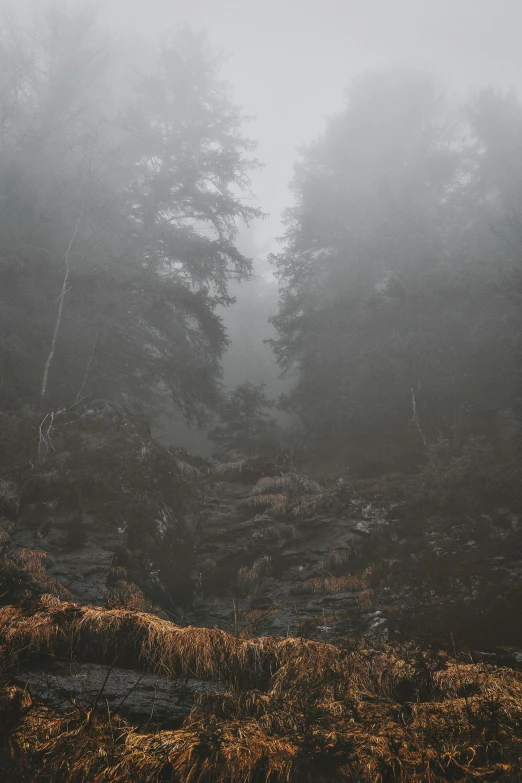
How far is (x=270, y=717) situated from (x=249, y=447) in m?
12.3

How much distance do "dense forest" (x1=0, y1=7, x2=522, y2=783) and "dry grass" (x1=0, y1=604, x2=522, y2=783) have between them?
2 cm

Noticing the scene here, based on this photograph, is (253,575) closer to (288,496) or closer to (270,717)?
(288,496)

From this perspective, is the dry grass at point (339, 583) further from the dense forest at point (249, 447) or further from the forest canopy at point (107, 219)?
the forest canopy at point (107, 219)

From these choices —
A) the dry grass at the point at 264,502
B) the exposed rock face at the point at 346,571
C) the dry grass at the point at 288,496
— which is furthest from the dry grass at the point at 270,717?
the dry grass at the point at 264,502

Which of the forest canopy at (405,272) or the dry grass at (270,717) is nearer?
the dry grass at (270,717)

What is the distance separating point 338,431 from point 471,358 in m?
5.19

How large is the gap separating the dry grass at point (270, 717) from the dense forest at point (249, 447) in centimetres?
2

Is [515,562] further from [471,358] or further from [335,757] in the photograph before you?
[471,358]

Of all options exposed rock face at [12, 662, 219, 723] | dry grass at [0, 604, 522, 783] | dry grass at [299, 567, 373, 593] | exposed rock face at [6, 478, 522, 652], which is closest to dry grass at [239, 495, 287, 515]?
exposed rock face at [6, 478, 522, 652]

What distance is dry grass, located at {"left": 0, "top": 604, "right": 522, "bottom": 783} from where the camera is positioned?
2.35 meters

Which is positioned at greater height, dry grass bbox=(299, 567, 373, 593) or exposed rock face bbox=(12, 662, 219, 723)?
exposed rock face bbox=(12, 662, 219, 723)

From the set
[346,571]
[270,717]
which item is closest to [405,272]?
[346,571]

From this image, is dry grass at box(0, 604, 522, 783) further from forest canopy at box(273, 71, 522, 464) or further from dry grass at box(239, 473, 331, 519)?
forest canopy at box(273, 71, 522, 464)

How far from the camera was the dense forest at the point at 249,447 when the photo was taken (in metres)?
2.86
